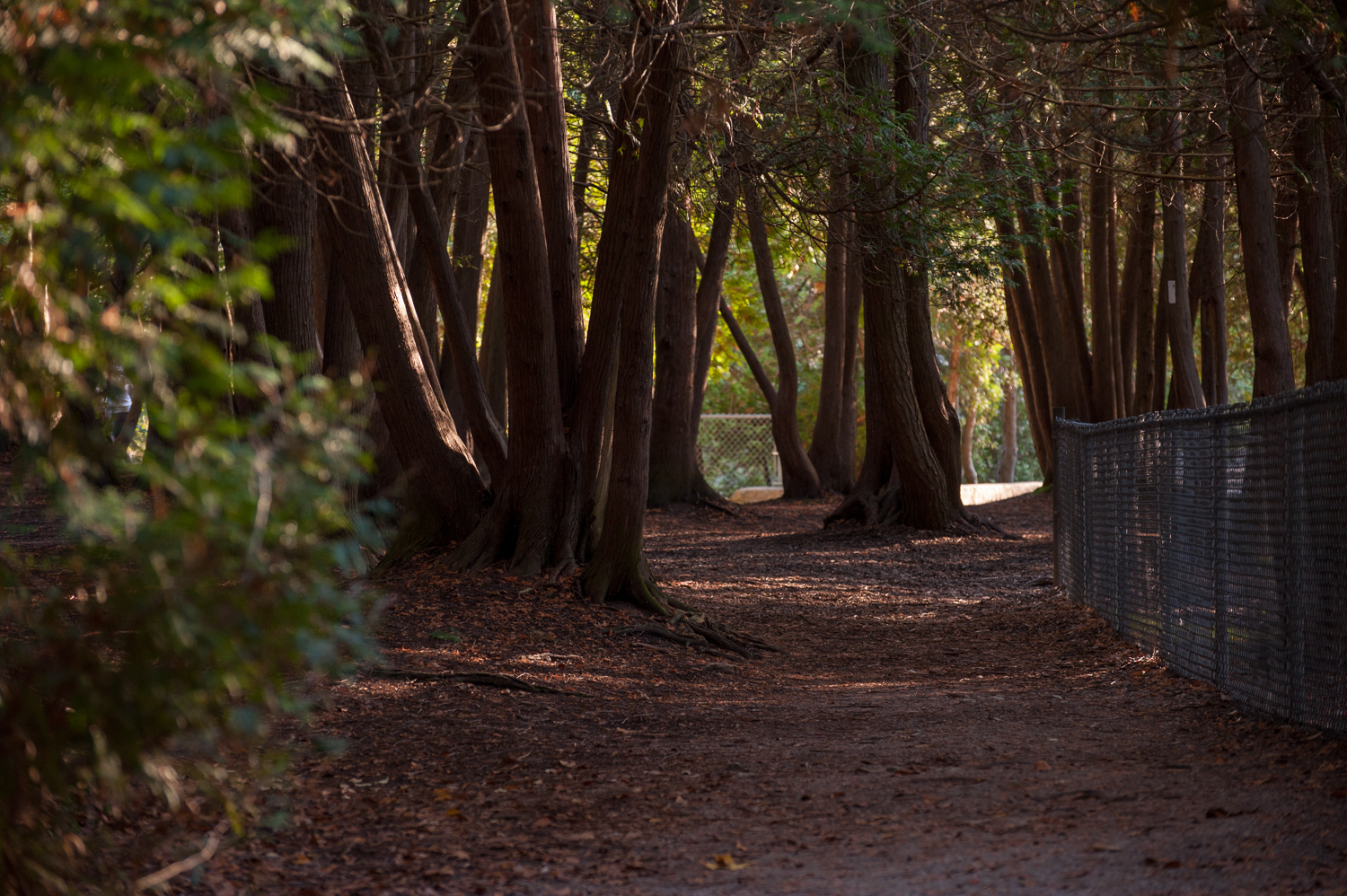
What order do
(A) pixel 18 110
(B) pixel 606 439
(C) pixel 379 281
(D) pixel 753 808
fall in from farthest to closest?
(B) pixel 606 439
(C) pixel 379 281
(D) pixel 753 808
(A) pixel 18 110

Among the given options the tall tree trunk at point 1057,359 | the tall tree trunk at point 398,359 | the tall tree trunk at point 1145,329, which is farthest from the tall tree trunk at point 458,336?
the tall tree trunk at point 1145,329

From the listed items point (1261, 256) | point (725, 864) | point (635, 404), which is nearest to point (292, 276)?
point (635, 404)

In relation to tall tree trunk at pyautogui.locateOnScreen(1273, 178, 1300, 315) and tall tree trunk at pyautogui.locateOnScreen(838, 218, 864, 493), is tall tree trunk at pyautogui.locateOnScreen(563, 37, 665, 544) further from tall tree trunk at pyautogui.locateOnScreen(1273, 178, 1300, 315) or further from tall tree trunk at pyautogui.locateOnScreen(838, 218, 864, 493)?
tall tree trunk at pyautogui.locateOnScreen(838, 218, 864, 493)

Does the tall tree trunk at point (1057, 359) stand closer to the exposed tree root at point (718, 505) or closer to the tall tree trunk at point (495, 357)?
the exposed tree root at point (718, 505)

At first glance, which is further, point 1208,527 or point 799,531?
point 799,531

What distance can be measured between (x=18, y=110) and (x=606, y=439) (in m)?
6.36

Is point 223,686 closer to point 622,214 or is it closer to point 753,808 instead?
point 753,808

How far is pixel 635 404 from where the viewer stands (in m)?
8.15

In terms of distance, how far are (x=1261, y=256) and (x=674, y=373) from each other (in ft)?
31.5

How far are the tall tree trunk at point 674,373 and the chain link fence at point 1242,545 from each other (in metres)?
10.1

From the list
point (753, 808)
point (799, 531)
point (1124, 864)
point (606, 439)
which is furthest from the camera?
point (799, 531)

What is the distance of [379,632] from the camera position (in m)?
6.79

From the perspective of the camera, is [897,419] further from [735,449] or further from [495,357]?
[735,449]

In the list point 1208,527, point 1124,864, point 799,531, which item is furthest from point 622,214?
point 799,531
